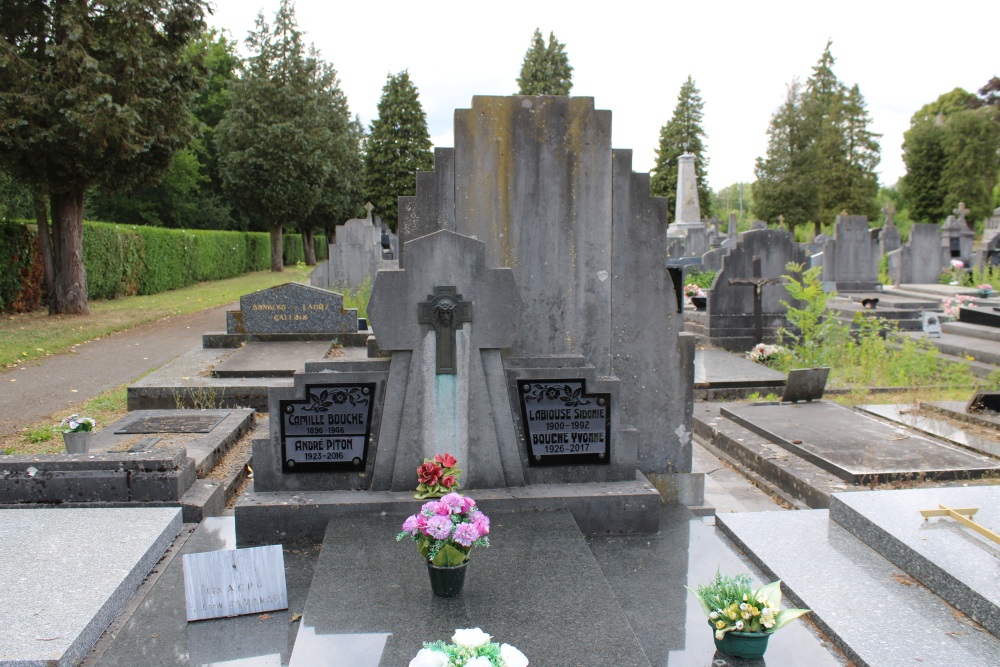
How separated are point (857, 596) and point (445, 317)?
254cm

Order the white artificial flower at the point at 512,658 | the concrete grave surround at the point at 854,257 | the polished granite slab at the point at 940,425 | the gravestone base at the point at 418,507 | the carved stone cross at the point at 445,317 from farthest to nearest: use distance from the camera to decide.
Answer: the concrete grave surround at the point at 854,257 → the polished granite slab at the point at 940,425 → the carved stone cross at the point at 445,317 → the gravestone base at the point at 418,507 → the white artificial flower at the point at 512,658

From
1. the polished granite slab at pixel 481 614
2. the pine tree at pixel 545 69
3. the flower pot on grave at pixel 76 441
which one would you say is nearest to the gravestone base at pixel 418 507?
the polished granite slab at pixel 481 614

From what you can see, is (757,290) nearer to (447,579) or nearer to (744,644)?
(744,644)

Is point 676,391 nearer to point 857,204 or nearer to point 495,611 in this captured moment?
point 495,611

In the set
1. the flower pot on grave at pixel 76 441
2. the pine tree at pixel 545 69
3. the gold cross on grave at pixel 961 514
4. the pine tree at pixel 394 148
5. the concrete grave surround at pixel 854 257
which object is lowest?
the gold cross on grave at pixel 961 514

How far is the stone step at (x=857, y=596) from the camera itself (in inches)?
118

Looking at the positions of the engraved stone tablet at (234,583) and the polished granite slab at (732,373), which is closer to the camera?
the engraved stone tablet at (234,583)

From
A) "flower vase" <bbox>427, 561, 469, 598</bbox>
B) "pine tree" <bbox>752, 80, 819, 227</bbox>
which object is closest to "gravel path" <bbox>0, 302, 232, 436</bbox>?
"flower vase" <bbox>427, 561, 469, 598</bbox>

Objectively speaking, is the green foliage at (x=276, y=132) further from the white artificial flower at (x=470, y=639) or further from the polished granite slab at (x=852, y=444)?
the white artificial flower at (x=470, y=639)

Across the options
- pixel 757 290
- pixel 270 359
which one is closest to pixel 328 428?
pixel 270 359

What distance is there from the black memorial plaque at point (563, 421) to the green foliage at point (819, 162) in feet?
145

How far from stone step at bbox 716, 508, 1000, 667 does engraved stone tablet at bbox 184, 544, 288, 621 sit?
245 centimetres

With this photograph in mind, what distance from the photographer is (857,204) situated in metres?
43.9

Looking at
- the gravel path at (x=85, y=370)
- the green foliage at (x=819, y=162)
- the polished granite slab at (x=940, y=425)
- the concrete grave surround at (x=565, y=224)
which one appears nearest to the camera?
the concrete grave surround at (x=565, y=224)
